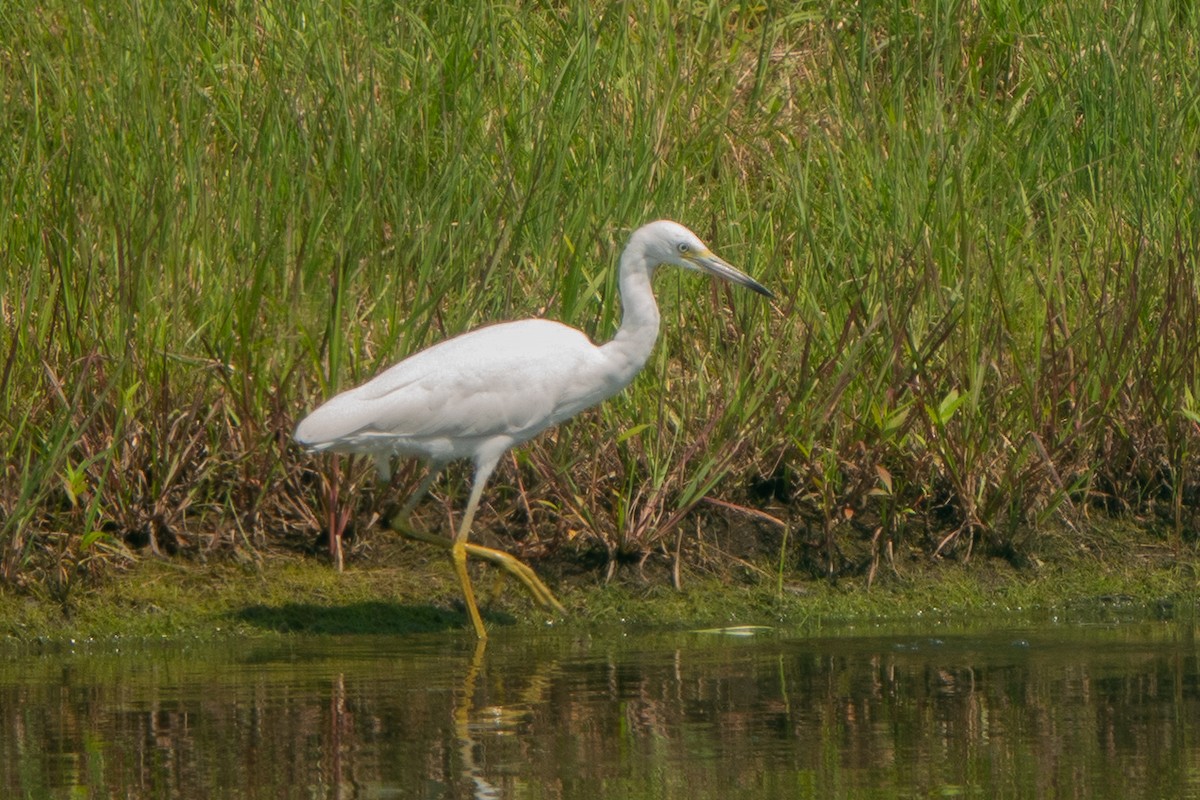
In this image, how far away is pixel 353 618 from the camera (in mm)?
5570

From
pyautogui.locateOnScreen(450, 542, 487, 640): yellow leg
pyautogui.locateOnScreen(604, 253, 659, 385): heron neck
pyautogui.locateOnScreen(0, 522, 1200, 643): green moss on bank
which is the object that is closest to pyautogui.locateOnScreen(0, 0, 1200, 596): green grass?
pyautogui.locateOnScreen(0, 522, 1200, 643): green moss on bank

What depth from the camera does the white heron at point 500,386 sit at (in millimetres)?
5477

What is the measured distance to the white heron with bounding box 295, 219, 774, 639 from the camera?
548 cm

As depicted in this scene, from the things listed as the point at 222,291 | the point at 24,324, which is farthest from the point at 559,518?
the point at 24,324

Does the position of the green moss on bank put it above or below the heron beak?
below

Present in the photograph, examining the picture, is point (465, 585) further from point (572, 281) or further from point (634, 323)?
point (572, 281)

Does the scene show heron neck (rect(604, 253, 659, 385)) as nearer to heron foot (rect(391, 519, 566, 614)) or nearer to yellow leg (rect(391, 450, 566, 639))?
yellow leg (rect(391, 450, 566, 639))

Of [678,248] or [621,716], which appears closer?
[621,716]

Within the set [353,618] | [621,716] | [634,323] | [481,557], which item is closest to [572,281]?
[634,323]

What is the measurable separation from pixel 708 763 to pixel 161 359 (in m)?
2.59

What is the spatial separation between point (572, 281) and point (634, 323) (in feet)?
2.11

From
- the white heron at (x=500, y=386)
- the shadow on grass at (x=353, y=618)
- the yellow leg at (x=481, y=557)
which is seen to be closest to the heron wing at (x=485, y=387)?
the white heron at (x=500, y=386)

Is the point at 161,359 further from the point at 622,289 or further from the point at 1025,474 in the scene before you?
the point at 1025,474

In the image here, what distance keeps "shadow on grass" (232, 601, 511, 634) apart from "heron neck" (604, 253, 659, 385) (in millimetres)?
834
